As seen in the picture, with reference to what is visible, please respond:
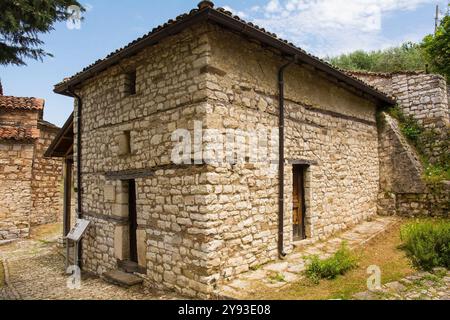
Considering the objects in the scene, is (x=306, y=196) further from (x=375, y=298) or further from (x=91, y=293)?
(x=91, y=293)

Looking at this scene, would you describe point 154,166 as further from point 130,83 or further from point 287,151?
point 287,151

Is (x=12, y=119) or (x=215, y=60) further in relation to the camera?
(x=12, y=119)

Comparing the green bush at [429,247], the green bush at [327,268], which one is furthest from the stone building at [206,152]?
the green bush at [429,247]

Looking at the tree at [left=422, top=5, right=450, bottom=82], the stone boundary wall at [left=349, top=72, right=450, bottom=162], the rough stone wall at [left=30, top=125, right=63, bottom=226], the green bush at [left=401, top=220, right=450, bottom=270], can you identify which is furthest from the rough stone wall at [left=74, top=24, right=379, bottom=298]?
the tree at [left=422, top=5, right=450, bottom=82]

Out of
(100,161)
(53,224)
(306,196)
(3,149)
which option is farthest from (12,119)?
(306,196)

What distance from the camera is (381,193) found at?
34.7 feet

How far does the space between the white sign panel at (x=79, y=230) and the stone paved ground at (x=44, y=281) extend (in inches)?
43.6

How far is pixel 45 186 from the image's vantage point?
48.3ft

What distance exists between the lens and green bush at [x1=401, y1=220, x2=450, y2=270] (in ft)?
19.6

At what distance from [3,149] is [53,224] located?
169 inches

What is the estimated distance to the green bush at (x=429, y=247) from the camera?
598cm

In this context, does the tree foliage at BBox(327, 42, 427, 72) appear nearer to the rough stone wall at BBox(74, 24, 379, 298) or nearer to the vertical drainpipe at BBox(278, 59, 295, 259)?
the rough stone wall at BBox(74, 24, 379, 298)

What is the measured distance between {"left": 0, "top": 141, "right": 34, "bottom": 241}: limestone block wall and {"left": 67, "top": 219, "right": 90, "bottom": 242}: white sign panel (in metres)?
5.86

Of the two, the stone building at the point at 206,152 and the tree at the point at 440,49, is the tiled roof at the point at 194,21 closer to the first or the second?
the stone building at the point at 206,152
